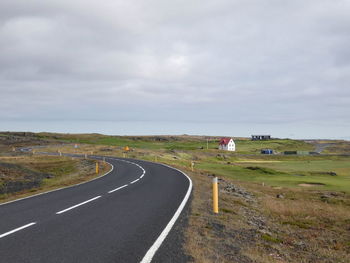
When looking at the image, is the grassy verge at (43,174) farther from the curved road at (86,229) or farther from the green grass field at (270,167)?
the green grass field at (270,167)

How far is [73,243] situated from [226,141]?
5397 inches

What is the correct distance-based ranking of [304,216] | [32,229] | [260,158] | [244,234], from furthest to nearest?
[260,158] → [304,216] → [244,234] → [32,229]

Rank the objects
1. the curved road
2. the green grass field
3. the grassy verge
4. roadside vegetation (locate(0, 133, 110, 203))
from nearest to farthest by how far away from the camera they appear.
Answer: the curved road, roadside vegetation (locate(0, 133, 110, 203)), the grassy verge, the green grass field

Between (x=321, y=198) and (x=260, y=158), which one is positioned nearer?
(x=321, y=198)

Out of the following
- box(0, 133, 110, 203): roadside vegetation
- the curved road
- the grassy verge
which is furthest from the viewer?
the grassy verge

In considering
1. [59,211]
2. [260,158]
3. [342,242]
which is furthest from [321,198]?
[260,158]

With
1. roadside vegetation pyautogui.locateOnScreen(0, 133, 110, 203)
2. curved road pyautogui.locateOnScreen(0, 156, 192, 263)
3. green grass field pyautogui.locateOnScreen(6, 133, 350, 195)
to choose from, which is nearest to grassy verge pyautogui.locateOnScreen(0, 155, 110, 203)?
roadside vegetation pyautogui.locateOnScreen(0, 133, 110, 203)

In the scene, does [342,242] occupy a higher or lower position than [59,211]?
lower

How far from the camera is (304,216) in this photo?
1817 centimetres

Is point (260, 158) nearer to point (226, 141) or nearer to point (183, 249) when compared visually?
point (226, 141)

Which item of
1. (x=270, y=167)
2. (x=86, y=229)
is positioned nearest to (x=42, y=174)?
(x=86, y=229)

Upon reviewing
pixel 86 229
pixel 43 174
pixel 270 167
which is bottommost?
pixel 270 167

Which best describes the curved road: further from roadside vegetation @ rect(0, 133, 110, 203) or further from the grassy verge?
the grassy verge

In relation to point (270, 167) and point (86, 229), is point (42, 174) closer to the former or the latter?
point (86, 229)
